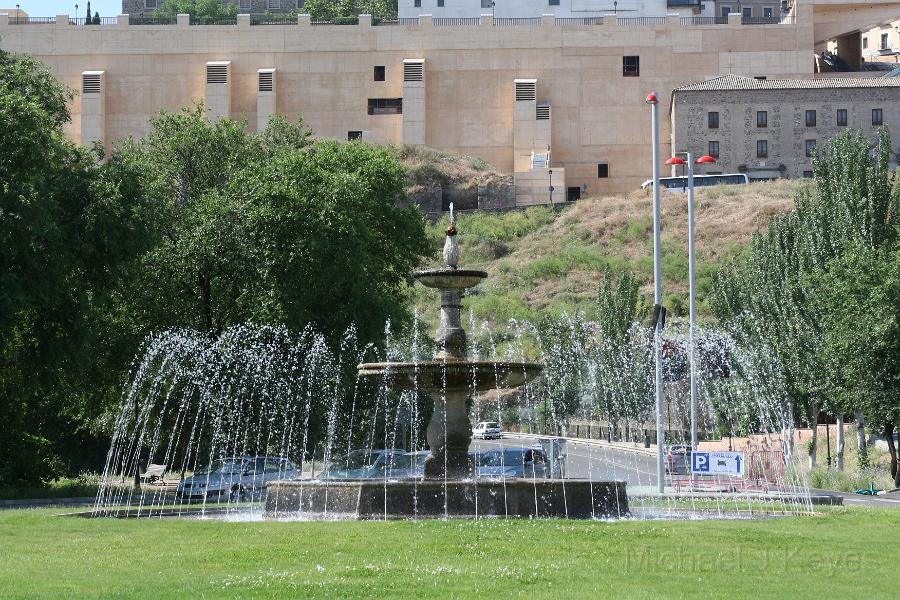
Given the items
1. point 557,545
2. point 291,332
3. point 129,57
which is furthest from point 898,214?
point 129,57

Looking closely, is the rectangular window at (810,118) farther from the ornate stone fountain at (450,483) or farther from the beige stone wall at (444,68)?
the ornate stone fountain at (450,483)

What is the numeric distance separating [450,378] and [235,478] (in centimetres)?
1081

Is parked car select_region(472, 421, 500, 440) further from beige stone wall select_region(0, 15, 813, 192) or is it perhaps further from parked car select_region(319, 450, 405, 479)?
beige stone wall select_region(0, 15, 813, 192)

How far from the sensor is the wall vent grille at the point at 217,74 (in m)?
95.9

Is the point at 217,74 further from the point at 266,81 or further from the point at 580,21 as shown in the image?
the point at 580,21

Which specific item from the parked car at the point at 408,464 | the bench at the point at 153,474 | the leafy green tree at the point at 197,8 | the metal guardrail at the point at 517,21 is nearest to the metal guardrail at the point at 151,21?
the leafy green tree at the point at 197,8

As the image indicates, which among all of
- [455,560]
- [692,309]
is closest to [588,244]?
[692,309]

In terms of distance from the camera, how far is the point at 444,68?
317 ft

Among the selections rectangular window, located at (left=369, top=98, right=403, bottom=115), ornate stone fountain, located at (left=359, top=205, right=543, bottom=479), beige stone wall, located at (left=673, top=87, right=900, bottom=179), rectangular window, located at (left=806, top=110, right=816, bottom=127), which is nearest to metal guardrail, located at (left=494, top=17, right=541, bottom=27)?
rectangular window, located at (left=369, top=98, right=403, bottom=115)

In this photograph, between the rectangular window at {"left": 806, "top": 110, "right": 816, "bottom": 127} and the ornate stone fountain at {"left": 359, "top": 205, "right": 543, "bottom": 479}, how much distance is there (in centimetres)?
6592

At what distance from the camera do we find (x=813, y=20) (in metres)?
97.1

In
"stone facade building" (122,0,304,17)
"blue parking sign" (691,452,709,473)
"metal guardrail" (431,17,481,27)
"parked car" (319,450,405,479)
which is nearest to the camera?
"parked car" (319,450,405,479)

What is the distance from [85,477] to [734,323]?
20670 mm

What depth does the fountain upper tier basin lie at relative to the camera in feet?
77.7
